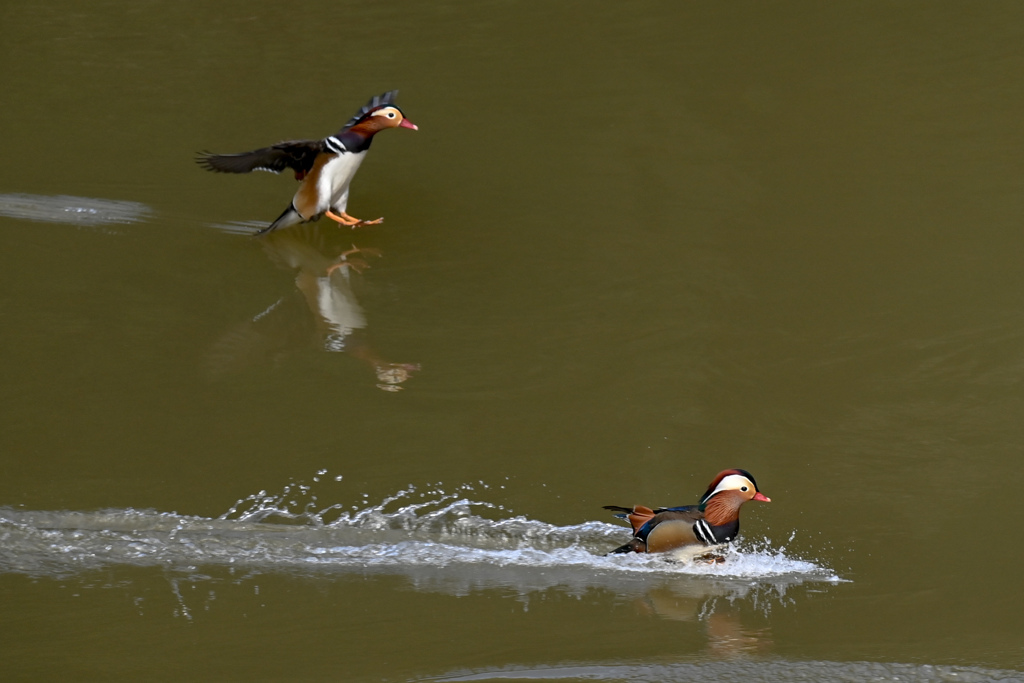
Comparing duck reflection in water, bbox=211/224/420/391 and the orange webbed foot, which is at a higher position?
the orange webbed foot

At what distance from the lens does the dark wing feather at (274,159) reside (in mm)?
5281

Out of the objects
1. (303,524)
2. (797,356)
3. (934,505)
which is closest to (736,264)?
(797,356)

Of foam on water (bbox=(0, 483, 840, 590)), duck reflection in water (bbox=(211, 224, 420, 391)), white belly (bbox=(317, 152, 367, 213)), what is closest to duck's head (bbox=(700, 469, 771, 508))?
foam on water (bbox=(0, 483, 840, 590))

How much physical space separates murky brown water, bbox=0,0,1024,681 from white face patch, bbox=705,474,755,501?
234mm

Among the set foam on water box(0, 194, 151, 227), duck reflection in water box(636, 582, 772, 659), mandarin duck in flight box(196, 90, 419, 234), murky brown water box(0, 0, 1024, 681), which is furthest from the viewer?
foam on water box(0, 194, 151, 227)

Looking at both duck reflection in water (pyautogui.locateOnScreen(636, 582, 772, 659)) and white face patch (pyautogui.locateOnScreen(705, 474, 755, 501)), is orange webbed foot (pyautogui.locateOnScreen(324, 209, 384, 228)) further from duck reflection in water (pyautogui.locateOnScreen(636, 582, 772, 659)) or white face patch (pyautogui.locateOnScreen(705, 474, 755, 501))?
duck reflection in water (pyautogui.locateOnScreen(636, 582, 772, 659))

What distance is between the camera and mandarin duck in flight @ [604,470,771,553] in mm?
3367

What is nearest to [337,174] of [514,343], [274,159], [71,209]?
[274,159]

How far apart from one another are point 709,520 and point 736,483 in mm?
124

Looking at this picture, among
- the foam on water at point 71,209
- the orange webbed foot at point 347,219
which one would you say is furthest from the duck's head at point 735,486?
the foam on water at point 71,209

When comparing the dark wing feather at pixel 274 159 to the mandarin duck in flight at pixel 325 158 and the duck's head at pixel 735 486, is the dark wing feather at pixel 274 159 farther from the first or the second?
the duck's head at pixel 735 486

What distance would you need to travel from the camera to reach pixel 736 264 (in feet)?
18.4

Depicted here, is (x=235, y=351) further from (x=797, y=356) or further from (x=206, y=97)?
(x=206, y=97)

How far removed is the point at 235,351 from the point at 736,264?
88.1 inches
